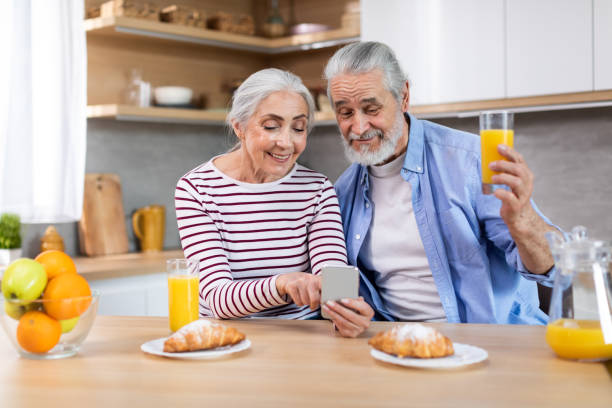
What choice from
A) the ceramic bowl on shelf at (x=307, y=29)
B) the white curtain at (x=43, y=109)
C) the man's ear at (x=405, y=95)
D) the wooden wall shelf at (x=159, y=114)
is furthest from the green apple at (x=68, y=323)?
the ceramic bowl on shelf at (x=307, y=29)

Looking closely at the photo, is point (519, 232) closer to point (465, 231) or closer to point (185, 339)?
point (465, 231)

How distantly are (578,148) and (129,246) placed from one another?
2.28 metres

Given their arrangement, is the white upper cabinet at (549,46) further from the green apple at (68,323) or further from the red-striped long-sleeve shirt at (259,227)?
the green apple at (68,323)

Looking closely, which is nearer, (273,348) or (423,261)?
(273,348)

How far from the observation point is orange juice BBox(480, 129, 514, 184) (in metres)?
1.47

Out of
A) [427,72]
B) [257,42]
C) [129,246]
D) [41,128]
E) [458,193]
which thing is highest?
[257,42]

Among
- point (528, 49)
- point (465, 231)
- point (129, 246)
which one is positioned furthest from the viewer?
point (129, 246)

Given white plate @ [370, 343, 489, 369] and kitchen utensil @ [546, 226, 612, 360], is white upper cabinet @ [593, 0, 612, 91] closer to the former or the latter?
kitchen utensil @ [546, 226, 612, 360]

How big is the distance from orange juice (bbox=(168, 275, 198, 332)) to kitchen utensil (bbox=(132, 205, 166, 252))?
2151 mm

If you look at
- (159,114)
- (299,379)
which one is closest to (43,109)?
(159,114)

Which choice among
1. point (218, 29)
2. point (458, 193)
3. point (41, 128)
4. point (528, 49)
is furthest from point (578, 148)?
point (41, 128)

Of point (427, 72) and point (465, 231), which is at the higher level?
point (427, 72)

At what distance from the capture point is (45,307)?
1.29 metres

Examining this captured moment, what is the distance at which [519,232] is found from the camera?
1.62 m
